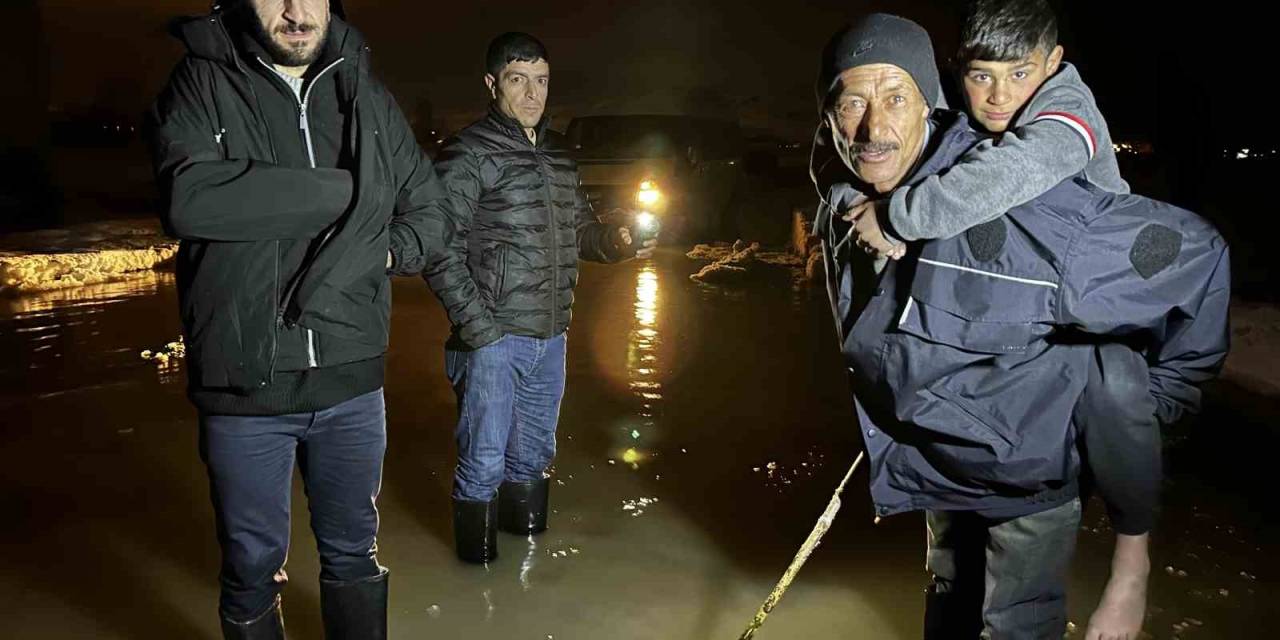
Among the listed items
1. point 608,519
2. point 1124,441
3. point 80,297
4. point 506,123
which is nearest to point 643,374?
point 608,519

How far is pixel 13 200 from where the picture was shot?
14.8 m

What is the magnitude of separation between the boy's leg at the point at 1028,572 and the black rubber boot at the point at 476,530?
82.8 inches

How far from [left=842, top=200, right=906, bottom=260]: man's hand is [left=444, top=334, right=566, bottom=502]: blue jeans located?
1.80 metres

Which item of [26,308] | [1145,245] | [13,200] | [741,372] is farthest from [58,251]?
[1145,245]

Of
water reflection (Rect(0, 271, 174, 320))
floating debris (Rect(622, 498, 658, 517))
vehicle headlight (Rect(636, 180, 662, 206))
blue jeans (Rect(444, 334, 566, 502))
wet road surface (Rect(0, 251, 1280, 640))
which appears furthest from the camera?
vehicle headlight (Rect(636, 180, 662, 206))

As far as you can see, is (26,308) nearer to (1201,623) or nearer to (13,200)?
(13,200)

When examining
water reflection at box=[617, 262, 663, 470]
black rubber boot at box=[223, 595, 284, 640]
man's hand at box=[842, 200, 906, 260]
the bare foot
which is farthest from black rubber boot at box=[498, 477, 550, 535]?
the bare foot

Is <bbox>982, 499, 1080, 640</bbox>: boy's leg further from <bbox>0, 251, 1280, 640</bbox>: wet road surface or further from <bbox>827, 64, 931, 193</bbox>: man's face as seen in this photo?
<bbox>0, 251, 1280, 640</bbox>: wet road surface

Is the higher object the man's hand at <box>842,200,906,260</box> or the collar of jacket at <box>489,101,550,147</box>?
the collar of jacket at <box>489,101,550,147</box>

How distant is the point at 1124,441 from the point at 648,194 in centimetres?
1055

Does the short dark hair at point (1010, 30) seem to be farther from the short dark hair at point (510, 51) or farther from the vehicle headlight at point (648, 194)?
the vehicle headlight at point (648, 194)

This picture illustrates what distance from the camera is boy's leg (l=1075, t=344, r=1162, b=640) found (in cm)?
183

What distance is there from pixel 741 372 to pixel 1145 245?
4.97m

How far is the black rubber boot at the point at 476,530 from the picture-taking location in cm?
357
